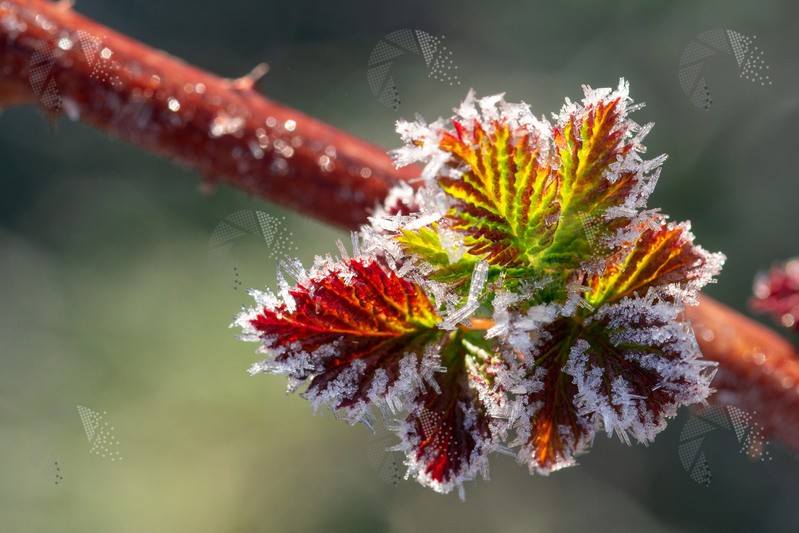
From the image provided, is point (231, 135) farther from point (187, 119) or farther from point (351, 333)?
point (351, 333)

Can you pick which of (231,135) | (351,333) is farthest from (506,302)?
(231,135)

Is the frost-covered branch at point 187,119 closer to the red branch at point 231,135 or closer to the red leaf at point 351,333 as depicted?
the red branch at point 231,135

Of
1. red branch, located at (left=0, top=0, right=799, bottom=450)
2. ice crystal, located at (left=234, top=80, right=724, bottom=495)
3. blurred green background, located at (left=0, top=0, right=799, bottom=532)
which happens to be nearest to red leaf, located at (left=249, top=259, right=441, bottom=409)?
ice crystal, located at (left=234, top=80, right=724, bottom=495)

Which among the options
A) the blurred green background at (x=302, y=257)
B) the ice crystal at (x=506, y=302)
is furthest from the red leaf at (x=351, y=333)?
the blurred green background at (x=302, y=257)

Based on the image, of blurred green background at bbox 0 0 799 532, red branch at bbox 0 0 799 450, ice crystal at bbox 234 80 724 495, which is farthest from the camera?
blurred green background at bbox 0 0 799 532

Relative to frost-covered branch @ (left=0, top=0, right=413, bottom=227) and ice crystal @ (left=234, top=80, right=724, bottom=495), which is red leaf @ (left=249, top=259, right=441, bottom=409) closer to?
ice crystal @ (left=234, top=80, right=724, bottom=495)
